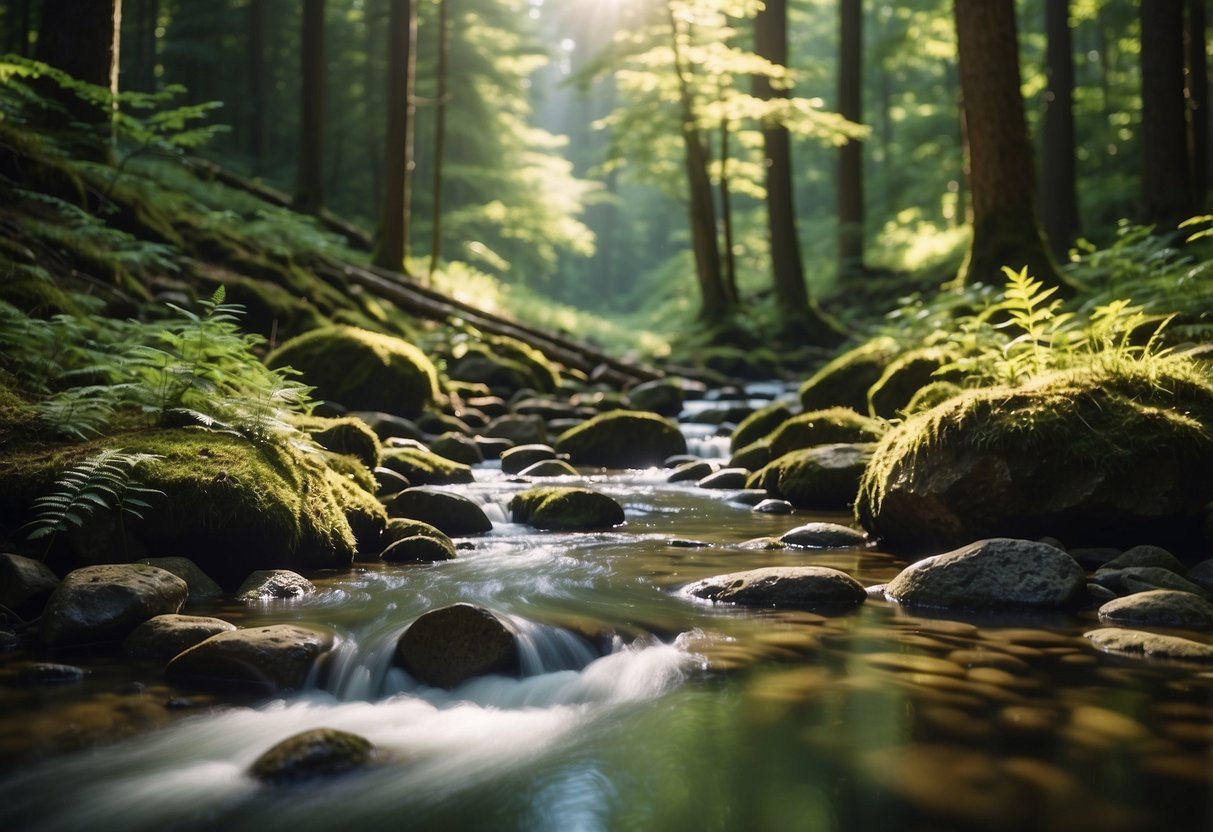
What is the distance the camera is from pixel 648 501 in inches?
320

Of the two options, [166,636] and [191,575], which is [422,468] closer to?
[191,575]

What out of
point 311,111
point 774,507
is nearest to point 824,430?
point 774,507

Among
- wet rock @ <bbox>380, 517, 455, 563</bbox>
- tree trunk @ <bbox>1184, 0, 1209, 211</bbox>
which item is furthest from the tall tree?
wet rock @ <bbox>380, 517, 455, 563</bbox>

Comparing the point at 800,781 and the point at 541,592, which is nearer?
the point at 800,781

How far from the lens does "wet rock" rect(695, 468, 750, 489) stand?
8.88m

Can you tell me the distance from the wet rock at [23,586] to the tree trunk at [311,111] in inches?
603

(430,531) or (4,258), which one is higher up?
(4,258)

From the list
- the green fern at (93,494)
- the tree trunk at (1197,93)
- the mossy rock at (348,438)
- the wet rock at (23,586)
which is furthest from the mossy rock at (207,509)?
the tree trunk at (1197,93)

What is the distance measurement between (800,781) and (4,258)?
774 cm

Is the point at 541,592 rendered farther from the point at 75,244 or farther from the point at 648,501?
the point at 75,244

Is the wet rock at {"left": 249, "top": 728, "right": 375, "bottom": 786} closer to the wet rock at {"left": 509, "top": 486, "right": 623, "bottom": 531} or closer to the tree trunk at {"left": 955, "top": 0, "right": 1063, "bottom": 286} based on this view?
the wet rock at {"left": 509, "top": 486, "right": 623, "bottom": 531}

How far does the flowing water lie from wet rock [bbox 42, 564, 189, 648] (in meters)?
0.23

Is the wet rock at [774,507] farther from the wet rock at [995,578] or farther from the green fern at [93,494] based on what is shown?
the green fern at [93,494]

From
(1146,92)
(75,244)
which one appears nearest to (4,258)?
(75,244)
